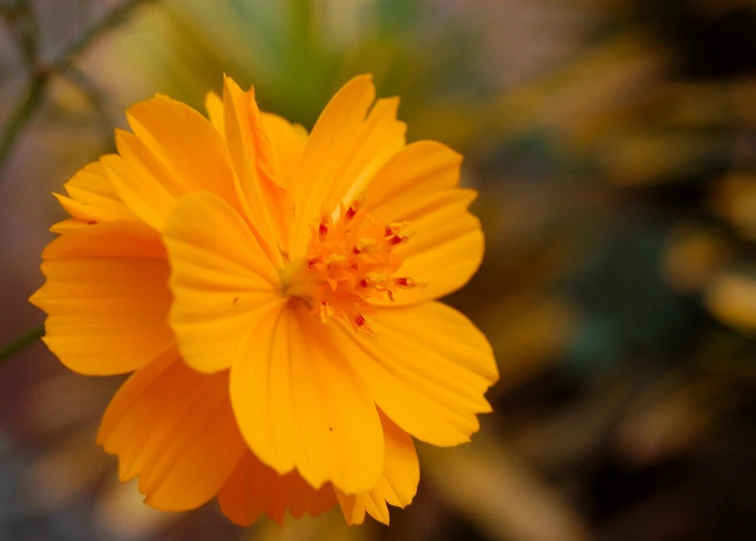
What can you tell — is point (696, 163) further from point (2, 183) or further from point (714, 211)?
point (2, 183)

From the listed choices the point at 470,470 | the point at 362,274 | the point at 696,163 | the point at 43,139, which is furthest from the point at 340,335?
the point at 43,139

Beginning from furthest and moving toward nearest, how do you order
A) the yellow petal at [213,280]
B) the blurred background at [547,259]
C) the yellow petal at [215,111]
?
the blurred background at [547,259] < the yellow petal at [215,111] < the yellow petal at [213,280]

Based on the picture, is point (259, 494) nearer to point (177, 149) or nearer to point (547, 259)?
point (177, 149)

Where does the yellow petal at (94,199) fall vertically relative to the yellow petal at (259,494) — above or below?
above

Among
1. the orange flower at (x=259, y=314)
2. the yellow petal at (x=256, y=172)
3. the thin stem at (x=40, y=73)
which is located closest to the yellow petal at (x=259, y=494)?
the orange flower at (x=259, y=314)

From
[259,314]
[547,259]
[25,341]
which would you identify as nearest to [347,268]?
[259,314]

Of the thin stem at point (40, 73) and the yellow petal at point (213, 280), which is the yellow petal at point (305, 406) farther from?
the thin stem at point (40, 73)

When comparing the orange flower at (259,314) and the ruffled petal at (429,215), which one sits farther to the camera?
the ruffled petal at (429,215)
